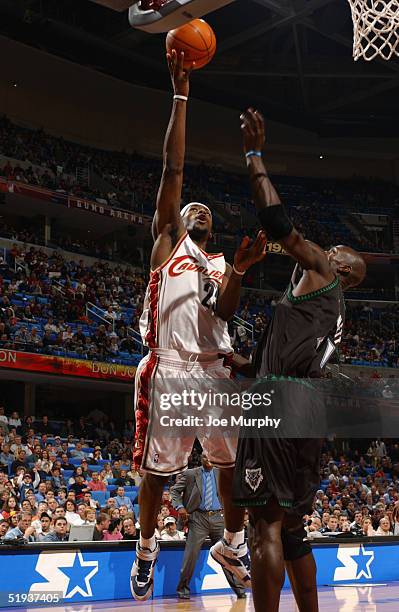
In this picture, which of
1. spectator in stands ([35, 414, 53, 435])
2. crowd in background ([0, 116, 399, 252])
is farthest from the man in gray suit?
crowd in background ([0, 116, 399, 252])

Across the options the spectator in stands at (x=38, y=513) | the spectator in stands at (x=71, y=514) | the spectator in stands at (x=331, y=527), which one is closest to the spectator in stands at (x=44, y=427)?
the spectator in stands at (x=71, y=514)

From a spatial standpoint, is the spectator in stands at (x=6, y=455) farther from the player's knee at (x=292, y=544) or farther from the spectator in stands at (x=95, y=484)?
the player's knee at (x=292, y=544)

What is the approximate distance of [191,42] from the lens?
494 centimetres

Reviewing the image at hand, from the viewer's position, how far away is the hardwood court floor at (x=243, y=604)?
8.08 meters

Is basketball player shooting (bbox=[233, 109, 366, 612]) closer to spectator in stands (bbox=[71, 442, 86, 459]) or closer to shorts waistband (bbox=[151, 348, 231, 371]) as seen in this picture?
shorts waistband (bbox=[151, 348, 231, 371])

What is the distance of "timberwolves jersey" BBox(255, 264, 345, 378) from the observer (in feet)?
14.1

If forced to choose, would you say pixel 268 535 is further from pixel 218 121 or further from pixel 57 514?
pixel 218 121

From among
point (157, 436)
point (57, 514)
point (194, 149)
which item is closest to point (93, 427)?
point (57, 514)

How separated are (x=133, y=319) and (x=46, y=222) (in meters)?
5.24

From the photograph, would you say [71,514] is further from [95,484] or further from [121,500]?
[95,484]

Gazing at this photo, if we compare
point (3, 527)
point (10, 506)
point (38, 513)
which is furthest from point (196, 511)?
point (10, 506)

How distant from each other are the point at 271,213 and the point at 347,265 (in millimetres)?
679

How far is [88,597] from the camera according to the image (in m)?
9.12

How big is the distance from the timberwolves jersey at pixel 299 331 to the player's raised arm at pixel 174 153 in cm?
97
